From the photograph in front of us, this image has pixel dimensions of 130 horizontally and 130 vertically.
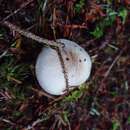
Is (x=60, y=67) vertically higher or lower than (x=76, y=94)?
higher

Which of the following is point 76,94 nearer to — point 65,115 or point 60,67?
point 65,115

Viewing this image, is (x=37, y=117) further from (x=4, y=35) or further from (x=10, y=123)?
(x=4, y=35)

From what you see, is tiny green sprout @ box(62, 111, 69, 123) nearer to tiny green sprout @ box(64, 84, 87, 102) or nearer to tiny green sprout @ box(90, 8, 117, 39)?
tiny green sprout @ box(64, 84, 87, 102)

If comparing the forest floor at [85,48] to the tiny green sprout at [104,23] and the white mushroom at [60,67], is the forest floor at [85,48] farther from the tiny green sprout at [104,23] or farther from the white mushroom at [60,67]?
the white mushroom at [60,67]

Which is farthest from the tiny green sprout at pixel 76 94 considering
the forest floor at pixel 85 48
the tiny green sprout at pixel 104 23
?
the tiny green sprout at pixel 104 23

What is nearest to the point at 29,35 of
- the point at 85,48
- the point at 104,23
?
the point at 85,48

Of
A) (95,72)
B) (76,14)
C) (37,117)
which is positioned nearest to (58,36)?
(76,14)
